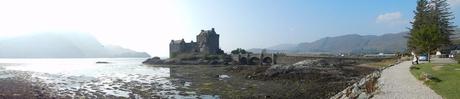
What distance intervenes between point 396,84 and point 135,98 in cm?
2060

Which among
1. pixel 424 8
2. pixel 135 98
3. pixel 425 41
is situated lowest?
pixel 135 98

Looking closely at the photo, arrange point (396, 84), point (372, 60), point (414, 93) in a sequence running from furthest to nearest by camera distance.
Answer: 1. point (372, 60)
2. point (396, 84)
3. point (414, 93)

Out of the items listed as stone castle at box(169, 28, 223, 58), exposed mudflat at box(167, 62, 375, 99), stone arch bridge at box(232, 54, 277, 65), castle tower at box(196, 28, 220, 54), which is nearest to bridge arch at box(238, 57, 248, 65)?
stone arch bridge at box(232, 54, 277, 65)

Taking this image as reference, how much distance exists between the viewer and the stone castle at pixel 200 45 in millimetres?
172887

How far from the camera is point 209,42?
172875mm

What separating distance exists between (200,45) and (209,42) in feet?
23.2

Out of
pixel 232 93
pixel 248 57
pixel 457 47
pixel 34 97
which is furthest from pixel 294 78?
pixel 248 57

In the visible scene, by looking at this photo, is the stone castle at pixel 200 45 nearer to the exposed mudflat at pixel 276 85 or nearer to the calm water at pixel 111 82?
the calm water at pixel 111 82

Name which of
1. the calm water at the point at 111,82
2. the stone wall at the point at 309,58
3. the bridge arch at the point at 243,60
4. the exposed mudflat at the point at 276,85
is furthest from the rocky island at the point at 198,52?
the exposed mudflat at the point at 276,85

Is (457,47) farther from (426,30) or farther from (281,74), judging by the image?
(281,74)

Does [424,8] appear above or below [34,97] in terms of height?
above

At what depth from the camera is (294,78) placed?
63188 mm

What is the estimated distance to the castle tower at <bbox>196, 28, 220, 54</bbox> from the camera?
566 ft

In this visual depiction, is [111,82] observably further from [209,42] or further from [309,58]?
[209,42]
